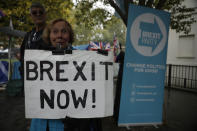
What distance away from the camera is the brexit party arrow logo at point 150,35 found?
10.1 feet

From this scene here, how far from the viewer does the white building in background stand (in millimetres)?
9562

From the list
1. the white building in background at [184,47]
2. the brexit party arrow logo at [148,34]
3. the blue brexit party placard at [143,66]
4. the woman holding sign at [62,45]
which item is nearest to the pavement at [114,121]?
the blue brexit party placard at [143,66]

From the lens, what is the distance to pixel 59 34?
1689 mm

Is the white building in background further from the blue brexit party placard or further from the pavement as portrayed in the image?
the blue brexit party placard

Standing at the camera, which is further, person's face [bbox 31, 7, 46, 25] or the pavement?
the pavement

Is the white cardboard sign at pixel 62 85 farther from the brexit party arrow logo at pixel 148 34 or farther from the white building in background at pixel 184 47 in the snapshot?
the white building in background at pixel 184 47

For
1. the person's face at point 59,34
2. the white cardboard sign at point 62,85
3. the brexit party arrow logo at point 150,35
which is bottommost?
the white cardboard sign at point 62,85

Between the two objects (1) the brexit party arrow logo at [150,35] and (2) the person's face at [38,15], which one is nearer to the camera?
(2) the person's face at [38,15]

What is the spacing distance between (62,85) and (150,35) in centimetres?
224

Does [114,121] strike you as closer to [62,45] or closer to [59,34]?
[62,45]

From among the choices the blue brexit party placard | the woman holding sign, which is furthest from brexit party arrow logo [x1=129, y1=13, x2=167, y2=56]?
the woman holding sign

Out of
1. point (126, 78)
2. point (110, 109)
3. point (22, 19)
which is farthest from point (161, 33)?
point (22, 19)

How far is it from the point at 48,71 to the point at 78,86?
13.7 inches

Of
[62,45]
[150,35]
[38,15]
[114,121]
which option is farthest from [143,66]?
[38,15]
